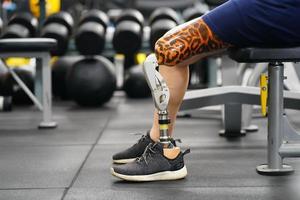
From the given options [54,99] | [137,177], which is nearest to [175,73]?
[137,177]

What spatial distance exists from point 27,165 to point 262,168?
1.10m

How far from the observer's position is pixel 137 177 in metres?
2.38

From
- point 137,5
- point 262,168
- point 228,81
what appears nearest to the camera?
point 262,168

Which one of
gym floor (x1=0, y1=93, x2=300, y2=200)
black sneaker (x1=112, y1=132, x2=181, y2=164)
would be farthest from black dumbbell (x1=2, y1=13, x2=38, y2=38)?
black sneaker (x1=112, y1=132, x2=181, y2=164)

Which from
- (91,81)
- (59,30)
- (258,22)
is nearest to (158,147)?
(258,22)

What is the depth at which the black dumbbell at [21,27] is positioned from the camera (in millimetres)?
4796

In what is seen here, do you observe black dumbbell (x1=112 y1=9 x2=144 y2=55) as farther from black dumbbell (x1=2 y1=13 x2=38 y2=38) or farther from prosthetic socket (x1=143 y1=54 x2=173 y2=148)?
prosthetic socket (x1=143 y1=54 x2=173 y2=148)

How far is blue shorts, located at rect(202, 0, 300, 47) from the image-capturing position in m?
2.21

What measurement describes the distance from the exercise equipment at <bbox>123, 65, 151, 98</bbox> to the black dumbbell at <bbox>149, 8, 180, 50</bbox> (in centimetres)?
36

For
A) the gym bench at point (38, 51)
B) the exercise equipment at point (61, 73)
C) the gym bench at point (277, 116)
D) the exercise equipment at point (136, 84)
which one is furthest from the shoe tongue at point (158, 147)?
the exercise equipment at point (136, 84)

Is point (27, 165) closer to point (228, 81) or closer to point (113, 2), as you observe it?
point (228, 81)

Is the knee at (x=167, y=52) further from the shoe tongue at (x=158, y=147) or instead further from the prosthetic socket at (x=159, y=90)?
the shoe tongue at (x=158, y=147)

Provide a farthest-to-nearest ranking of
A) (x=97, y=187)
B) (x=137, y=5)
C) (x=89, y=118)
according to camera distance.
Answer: (x=137, y=5) → (x=89, y=118) → (x=97, y=187)

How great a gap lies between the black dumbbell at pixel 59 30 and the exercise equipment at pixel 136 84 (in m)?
0.67
